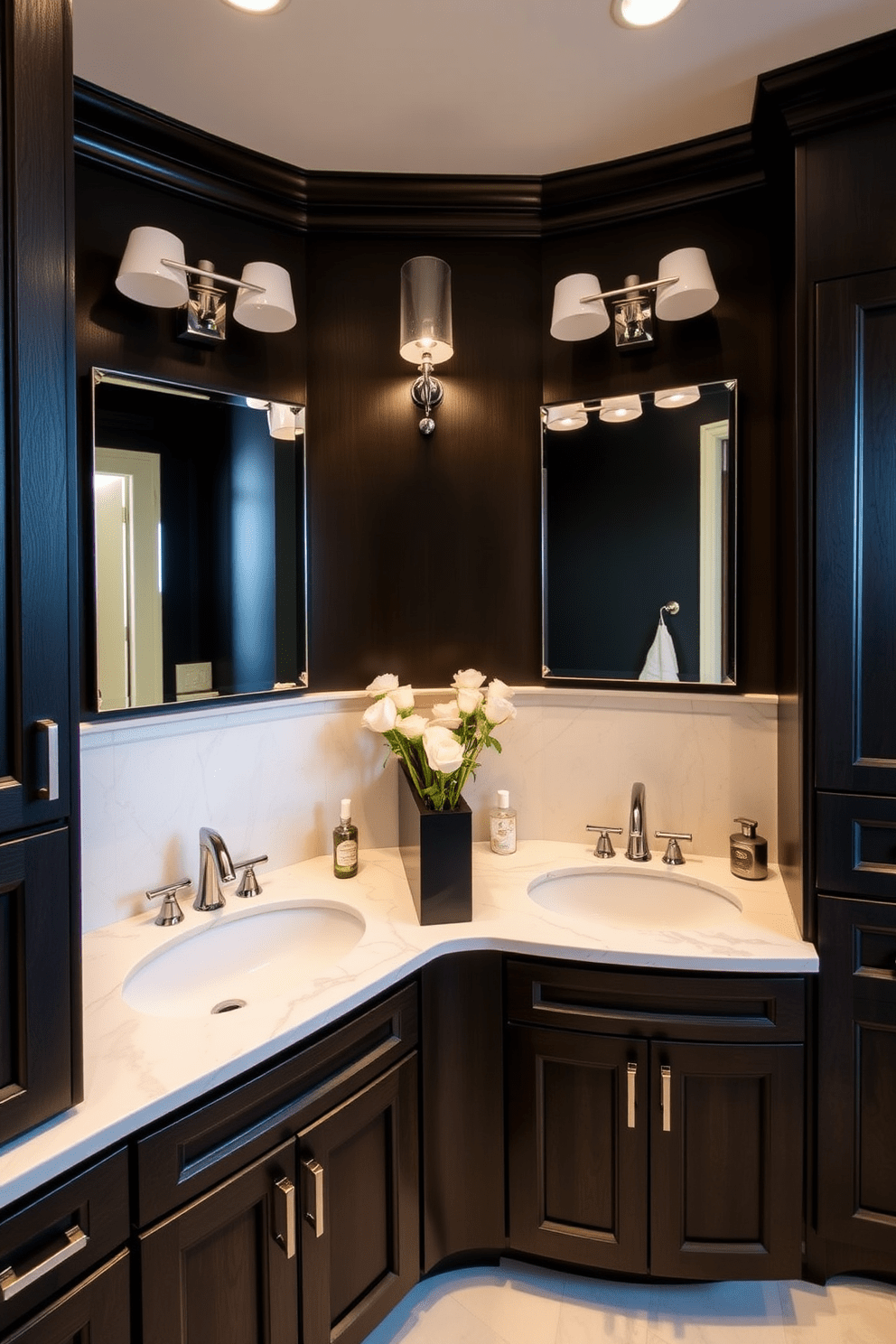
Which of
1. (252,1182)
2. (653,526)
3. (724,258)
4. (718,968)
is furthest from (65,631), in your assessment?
(724,258)

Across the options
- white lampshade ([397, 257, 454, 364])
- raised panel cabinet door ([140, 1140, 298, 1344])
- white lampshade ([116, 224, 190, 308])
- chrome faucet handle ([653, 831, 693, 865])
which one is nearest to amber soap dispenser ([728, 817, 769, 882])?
chrome faucet handle ([653, 831, 693, 865])

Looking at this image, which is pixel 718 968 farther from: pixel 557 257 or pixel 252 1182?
pixel 557 257

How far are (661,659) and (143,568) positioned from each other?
4.26 feet

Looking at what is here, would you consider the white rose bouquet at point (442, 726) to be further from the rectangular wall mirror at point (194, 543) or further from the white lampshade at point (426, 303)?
the white lampshade at point (426, 303)

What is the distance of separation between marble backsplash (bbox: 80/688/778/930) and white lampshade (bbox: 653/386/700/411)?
751 millimetres

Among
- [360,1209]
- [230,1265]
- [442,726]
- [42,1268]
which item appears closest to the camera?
[42,1268]

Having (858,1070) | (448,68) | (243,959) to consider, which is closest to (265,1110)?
(243,959)

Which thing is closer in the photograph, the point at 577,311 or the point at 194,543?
the point at 194,543

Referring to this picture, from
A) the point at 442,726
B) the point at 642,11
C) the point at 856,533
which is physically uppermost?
the point at 642,11

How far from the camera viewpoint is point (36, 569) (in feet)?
3.10

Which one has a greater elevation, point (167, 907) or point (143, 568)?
point (143, 568)

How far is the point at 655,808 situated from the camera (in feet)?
6.61

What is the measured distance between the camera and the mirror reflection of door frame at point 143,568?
1620mm

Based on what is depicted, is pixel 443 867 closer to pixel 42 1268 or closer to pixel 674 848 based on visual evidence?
pixel 674 848
